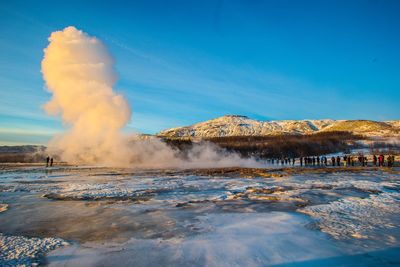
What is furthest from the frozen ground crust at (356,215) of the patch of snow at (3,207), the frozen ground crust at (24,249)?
the patch of snow at (3,207)

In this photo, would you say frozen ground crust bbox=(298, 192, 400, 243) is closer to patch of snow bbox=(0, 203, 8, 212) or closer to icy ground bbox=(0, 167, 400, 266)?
icy ground bbox=(0, 167, 400, 266)

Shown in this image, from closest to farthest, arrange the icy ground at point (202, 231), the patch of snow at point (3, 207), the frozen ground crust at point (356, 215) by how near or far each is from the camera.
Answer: the icy ground at point (202, 231)
the frozen ground crust at point (356, 215)
the patch of snow at point (3, 207)

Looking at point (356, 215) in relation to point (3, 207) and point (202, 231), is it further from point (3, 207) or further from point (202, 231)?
point (3, 207)

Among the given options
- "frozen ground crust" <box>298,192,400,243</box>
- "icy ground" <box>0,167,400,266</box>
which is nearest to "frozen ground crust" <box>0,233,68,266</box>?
"icy ground" <box>0,167,400,266</box>

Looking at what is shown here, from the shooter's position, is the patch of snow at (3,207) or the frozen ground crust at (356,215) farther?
the patch of snow at (3,207)

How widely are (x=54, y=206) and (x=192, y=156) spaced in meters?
41.1

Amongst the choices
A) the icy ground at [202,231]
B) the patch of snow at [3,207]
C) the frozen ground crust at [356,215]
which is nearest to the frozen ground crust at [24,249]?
the icy ground at [202,231]

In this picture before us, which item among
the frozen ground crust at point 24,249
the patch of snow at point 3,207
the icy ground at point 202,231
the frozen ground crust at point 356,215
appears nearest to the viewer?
the frozen ground crust at point 24,249

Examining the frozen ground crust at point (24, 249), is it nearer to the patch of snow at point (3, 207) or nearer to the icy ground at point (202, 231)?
the icy ground at point (202, 231)

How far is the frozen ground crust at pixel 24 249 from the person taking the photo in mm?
5168

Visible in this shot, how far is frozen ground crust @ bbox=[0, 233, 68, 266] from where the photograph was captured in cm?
517

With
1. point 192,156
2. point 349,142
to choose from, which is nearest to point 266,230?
point 192,156

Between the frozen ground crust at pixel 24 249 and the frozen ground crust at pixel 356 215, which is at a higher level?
the frozen ground crust at pixel 356 215

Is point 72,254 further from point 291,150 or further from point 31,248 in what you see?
point 291,150
